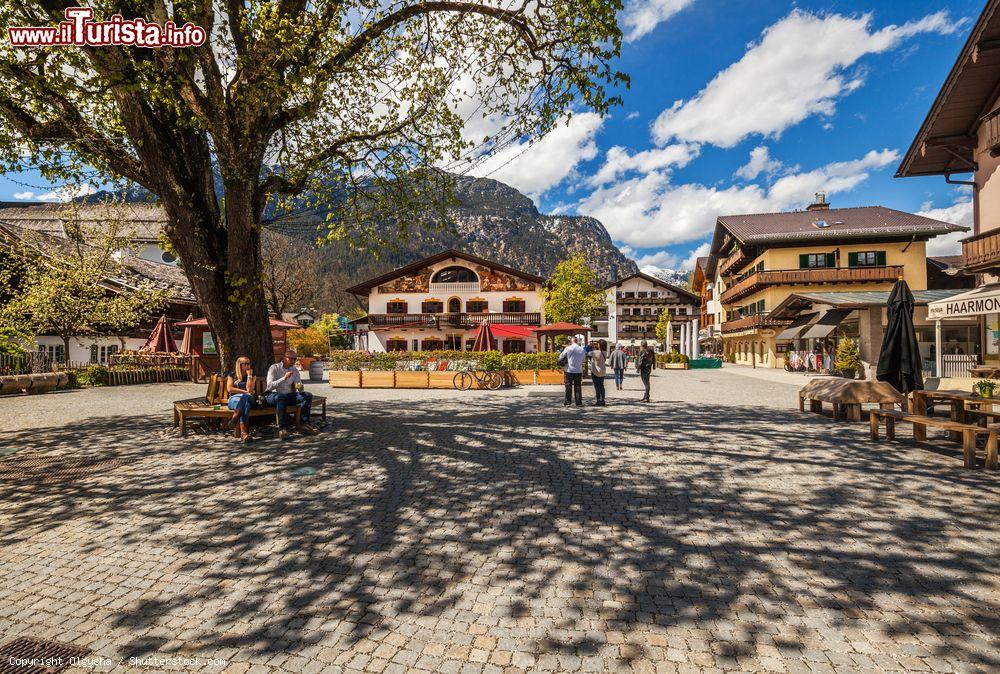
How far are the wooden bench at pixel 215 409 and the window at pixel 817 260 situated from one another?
119ft

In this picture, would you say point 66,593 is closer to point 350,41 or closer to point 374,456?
point 374,456

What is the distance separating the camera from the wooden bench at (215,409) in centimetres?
810

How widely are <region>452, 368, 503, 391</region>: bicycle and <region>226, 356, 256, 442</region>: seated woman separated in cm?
960

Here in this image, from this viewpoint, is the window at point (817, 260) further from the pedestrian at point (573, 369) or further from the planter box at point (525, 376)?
the pedestrian at point (573, 369)

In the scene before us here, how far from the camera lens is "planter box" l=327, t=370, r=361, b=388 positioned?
19.0 metres

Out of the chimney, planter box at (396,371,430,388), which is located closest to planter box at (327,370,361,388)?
planter box at (396,371,430,388)

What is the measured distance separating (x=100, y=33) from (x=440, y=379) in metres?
12.9

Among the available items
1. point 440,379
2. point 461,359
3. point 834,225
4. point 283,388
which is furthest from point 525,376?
point 834,225

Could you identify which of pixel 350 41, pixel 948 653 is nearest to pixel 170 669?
Result: pixel 948 653

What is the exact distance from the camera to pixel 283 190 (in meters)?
8.91

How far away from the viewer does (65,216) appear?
2320 cm

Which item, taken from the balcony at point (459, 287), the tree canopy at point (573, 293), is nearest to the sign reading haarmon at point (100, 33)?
the tree canopy at point (573, 293)

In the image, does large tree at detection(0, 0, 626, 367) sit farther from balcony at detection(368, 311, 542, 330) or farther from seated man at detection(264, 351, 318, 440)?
balcony at detection(368, 311, 542, 330)

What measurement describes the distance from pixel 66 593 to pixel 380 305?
3843 centimetres
